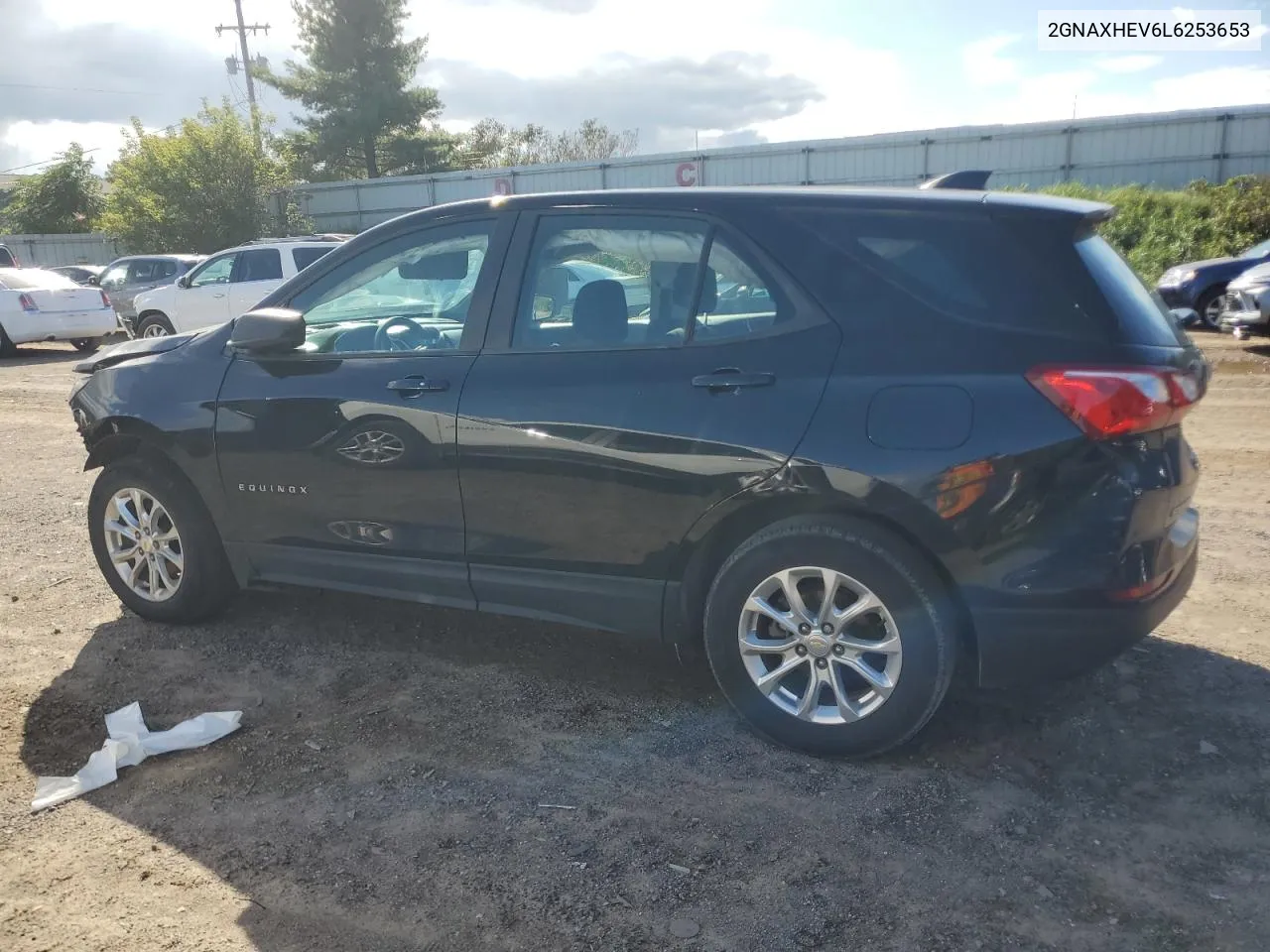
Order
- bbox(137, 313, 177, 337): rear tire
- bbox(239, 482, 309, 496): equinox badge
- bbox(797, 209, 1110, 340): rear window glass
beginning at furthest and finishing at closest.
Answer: bbox(137, 313, 177, 337): rear tire → bbox(239, 482, 309, 496): equinox badge → bbox(797, 209, 1110, 340): rear window glass

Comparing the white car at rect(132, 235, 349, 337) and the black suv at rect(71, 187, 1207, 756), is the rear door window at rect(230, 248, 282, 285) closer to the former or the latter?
the white car at rect(132, 235, 349, 337)

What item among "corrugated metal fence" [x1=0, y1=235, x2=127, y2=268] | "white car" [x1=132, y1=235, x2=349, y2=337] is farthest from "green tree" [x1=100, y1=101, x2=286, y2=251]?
"white car" [x1=132, y1=235, x2=349, y2=337]

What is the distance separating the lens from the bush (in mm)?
17891

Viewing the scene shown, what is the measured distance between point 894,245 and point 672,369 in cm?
81

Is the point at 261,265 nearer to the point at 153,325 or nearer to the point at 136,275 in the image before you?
the point at 153,325

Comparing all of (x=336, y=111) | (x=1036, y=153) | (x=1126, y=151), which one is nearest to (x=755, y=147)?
(x=1036, y=153)

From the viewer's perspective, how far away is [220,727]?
3725mm

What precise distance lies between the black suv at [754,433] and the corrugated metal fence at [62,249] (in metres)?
33.1

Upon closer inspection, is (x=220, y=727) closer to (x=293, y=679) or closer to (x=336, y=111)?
(x=293, y=679)

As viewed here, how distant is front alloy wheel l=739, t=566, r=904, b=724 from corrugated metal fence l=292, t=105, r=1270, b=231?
17.9 m

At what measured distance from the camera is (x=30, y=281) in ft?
55.8

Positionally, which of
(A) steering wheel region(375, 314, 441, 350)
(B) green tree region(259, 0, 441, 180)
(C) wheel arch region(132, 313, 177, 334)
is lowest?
(C) wheel arch region(132, 313, 177, 334)

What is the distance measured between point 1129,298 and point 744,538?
1.42 m

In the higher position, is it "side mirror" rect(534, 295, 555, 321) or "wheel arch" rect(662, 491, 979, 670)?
"side mirror" rect(534, 295, 555, 321)
